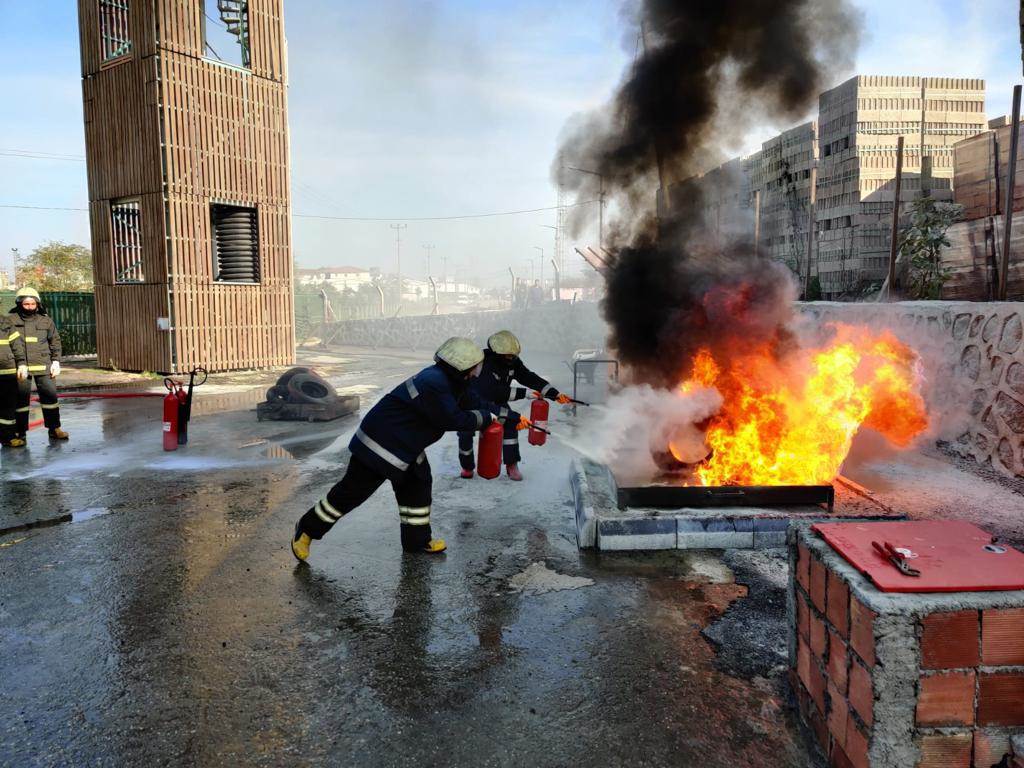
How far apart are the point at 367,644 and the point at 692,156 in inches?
291

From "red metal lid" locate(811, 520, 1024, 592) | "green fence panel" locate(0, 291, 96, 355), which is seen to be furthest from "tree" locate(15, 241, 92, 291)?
"red metal lid" locate(811, 520, 1024, 592)

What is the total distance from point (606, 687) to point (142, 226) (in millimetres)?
16326

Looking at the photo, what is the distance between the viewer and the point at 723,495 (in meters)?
5.12

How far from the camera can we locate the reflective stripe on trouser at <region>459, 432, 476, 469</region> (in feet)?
22.6

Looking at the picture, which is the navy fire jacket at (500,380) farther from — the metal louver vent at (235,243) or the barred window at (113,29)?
the barred window at (113,29)

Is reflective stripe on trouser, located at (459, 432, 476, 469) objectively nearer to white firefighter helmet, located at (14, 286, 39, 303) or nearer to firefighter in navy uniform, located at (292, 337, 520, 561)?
firefighter in navy uniform, located at (292, 337, 520, 561)

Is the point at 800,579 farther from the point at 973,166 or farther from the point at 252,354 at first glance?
the point at 252,354

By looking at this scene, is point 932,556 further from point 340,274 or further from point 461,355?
point 340,274

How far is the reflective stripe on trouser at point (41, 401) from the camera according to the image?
26.8ft

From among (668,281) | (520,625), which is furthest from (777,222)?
(520,625)

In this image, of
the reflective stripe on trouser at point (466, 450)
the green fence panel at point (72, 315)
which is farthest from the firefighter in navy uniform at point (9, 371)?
the green fence panel at point (72, 315)

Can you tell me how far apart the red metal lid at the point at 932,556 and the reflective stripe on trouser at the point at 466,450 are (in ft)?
14.4

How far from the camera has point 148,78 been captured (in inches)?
595

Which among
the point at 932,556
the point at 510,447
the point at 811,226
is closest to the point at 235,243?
the point at 510,447
